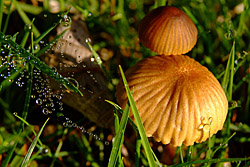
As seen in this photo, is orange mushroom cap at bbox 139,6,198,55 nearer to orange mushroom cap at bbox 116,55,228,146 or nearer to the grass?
orange mushroom cap at bbox 116,55,228,146

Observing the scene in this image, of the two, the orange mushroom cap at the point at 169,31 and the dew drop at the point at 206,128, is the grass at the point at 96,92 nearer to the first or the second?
the dew drop at the point at 206,128

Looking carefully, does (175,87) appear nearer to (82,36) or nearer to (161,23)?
(161,23)

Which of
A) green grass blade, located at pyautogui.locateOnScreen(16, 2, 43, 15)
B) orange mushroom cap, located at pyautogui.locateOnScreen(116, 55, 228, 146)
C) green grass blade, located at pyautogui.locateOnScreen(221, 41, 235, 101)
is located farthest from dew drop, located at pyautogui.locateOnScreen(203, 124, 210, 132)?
green grass blade, located at pyautogui.locateOnScreen(16, 2, 43, 15)

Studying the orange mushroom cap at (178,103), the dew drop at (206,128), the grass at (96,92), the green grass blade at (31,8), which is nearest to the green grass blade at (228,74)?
the grass at (96,92)

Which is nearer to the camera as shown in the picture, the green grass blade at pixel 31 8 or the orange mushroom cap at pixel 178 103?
the orange mushroom cap at pixel 178 103

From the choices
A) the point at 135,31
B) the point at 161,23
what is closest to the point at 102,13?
the point at 135,31

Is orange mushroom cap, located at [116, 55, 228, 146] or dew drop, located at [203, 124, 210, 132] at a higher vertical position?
orange mushroom cap, located at [116, 55, 228, 146]
